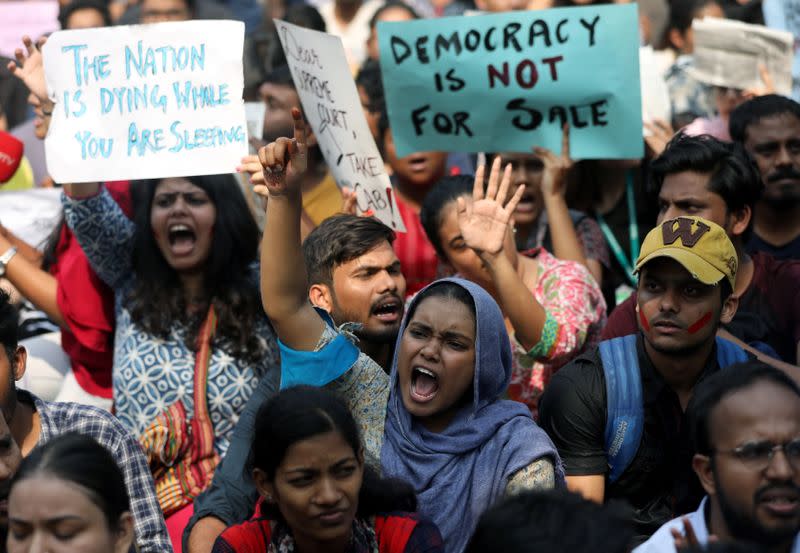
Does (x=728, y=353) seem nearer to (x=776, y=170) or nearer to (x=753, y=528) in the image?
(x=753, y=528)

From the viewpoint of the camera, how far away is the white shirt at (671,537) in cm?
369

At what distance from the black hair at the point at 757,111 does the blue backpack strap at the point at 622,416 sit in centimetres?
197

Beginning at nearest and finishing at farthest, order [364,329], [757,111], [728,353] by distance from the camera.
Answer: [728,353] → [364,329] → [757,111]

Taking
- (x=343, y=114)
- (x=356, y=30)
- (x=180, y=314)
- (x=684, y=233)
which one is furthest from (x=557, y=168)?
(x=356, y=30)

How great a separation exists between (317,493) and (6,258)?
2.50 meters

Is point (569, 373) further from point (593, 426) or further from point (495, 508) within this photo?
point (495, 508)

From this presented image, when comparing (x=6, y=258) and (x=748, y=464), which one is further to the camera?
(x=6, y=258)

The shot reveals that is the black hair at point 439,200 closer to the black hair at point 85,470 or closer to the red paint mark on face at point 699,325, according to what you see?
the red paint mark on face at point 699,325

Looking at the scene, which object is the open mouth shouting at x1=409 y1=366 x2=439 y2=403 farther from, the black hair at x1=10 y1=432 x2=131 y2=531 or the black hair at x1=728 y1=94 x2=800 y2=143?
the black hair at x1=728 y1=94 x2=800 y2=143

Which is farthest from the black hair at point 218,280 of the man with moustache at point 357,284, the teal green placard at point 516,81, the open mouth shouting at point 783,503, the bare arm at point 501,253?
the open mouth shouting at point 783,503

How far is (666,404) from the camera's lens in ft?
14.7

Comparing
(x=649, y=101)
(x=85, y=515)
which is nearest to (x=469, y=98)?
(x=649, y=101)

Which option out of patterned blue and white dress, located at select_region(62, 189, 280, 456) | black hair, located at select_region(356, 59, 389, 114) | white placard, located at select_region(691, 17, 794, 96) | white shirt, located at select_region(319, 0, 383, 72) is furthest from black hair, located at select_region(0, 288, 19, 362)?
white shirt, located at select_region(319, 0, 383, 72)

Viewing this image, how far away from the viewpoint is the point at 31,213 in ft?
21.2
